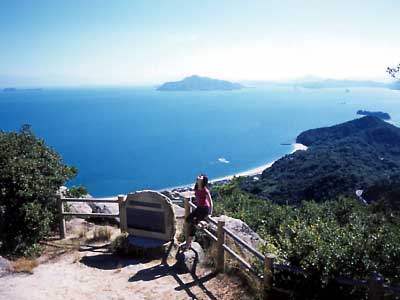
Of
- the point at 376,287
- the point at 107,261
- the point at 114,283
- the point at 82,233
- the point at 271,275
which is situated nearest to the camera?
the point at 376,287

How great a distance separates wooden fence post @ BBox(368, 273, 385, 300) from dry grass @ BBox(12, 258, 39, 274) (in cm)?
611

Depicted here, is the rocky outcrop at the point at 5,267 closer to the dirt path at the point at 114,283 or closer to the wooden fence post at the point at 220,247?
the dirt path at the point at 114,283

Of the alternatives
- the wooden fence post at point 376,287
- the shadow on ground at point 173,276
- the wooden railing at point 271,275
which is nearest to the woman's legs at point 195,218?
the wooden railing at point 271,275

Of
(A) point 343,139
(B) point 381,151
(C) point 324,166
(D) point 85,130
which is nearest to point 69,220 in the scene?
(C) point 324,166

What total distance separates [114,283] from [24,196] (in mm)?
2987

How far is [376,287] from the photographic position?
393 centimetres

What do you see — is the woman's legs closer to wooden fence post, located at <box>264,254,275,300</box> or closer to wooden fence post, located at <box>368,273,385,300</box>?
wooden fence post, located at <box>264,254,275,300</box>

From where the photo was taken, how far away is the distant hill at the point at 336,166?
53.1 metres

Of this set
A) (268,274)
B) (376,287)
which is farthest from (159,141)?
(376,287)

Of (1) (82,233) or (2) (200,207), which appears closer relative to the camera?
(2) (200,207)

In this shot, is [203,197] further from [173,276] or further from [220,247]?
[173,276]

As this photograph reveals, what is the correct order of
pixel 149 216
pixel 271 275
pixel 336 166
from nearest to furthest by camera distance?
pixel 271 275 → pixel 149 216 → pixel 336 166

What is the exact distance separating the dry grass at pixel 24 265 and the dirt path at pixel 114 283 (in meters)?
0.12

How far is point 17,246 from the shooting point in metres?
7.73
